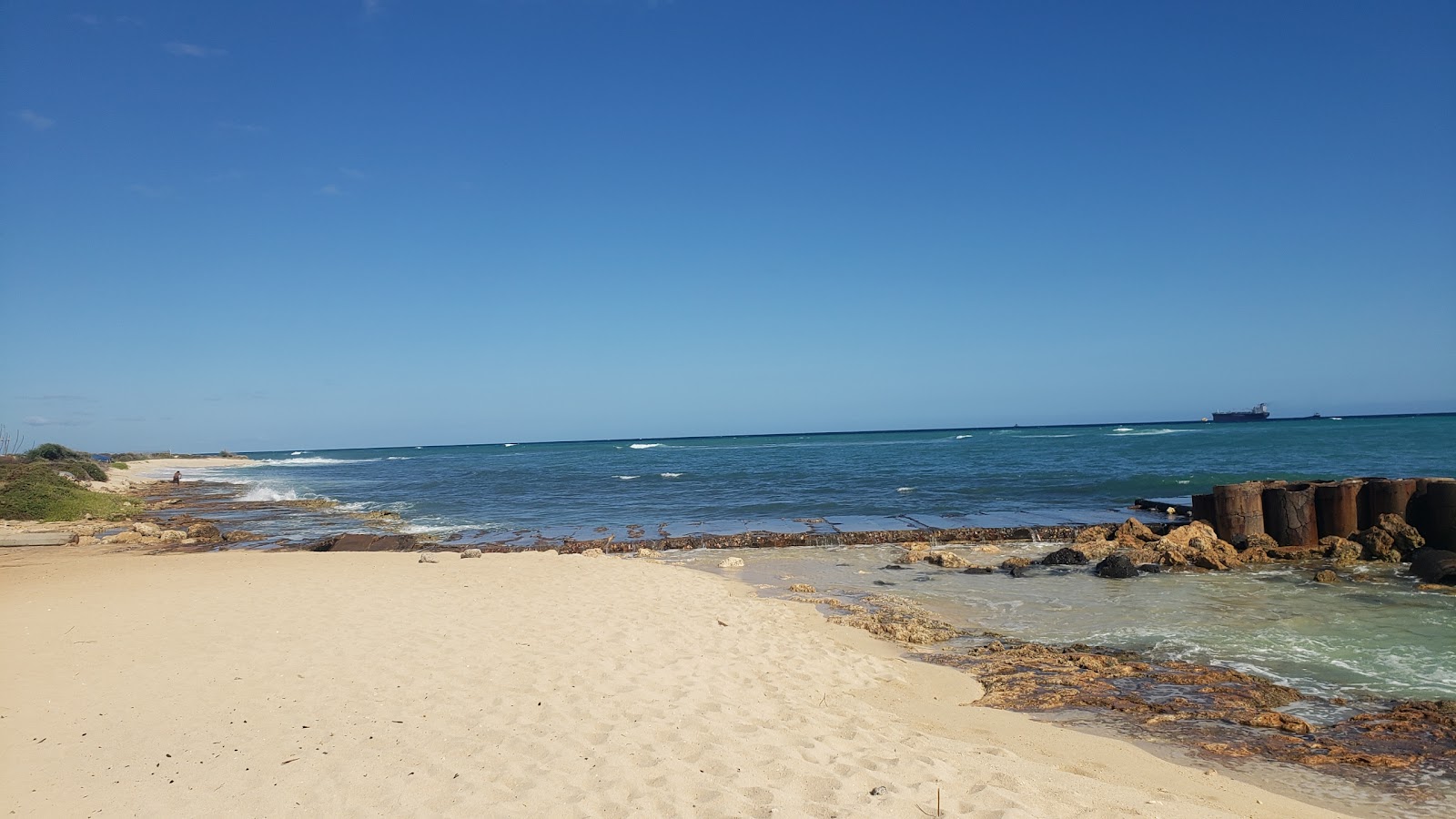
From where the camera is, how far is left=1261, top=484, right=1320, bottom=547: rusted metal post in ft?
49.8

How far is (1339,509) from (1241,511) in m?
1.75

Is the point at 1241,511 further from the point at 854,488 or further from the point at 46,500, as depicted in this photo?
the point at 46,500

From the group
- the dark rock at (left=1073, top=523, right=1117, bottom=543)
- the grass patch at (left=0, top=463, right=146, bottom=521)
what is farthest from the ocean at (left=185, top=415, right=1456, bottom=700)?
the grass patch at (left=0, top=463, right=146, bottom=521)

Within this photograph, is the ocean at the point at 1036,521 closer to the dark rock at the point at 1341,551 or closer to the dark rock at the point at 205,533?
the dark rock at the point at 1341,551

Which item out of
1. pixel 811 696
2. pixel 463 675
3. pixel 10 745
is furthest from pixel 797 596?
pixel 10 745

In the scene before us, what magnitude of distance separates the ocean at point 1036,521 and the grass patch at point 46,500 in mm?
4665

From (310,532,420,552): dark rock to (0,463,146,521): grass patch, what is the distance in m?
12.4

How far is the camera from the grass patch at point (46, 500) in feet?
76.5

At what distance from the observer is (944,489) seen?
31.1 meters

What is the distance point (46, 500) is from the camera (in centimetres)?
2430

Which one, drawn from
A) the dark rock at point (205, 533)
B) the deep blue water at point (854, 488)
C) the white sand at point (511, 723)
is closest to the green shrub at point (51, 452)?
the deep blue water at point (854, 488)

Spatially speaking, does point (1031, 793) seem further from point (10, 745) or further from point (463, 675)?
point (10, 745)

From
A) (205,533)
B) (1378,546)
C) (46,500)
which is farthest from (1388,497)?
(46,500)

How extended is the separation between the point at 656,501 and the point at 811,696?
23.6m
